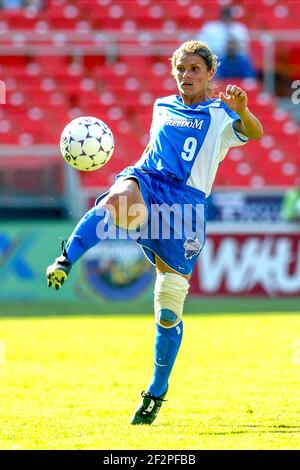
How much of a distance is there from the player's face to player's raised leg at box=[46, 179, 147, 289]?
2.41ft

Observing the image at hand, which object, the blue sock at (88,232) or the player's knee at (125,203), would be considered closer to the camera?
the blue sock at (88,232)

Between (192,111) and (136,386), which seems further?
(136,386)

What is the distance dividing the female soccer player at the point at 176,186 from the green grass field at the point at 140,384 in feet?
1.54

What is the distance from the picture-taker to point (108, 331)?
11523 mm

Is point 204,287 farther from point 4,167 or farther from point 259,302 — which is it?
point 4,167

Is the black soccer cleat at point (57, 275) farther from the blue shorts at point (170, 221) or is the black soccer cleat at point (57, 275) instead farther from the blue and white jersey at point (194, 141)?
the blue and white jersey at point (194, 141)

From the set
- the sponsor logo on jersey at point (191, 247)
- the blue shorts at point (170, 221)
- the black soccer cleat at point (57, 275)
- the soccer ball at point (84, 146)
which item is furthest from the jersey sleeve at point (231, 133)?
the black soccer cleat at point (57, 275)

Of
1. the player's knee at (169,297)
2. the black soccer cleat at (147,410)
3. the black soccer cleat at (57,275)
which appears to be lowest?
the black soccer cleat at (147,410)

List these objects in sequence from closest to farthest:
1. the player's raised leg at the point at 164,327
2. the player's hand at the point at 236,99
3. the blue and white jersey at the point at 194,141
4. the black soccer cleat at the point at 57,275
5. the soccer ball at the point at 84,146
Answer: the black soccer cleat at the point at 57,275 < the player's hand at the point at 236,99 < the player's raised leg at the point at 164,327 < the blue and white jersey at the point at 194,141 < the soccer ball at the point at 84,146

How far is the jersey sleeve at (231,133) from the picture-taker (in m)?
6.03

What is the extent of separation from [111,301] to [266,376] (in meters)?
7.64

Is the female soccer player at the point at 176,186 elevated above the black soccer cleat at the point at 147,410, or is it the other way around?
the female soccer player at the point at 176,186

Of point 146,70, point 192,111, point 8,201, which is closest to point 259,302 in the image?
point 8,201

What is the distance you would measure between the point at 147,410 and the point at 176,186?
1346 millimetres
